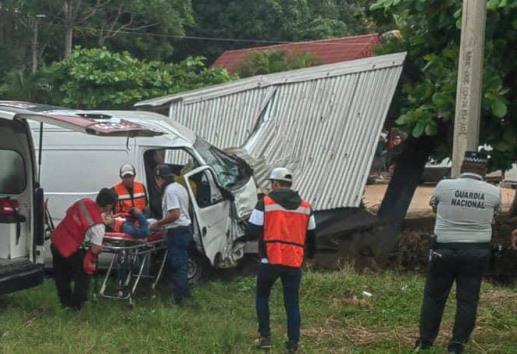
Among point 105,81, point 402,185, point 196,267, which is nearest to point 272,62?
point 105,81

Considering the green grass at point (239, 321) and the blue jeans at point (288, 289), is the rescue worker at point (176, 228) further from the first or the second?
the blue jeans at point (288, 289)

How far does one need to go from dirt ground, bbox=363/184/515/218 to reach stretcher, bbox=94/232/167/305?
8.02 meters

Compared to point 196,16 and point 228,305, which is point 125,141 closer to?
point 228,305

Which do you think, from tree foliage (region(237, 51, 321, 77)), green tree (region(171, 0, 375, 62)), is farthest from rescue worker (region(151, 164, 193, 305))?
green tree (region(171, 0, 375, 62))

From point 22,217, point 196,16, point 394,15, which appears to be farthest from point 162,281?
point 196,16

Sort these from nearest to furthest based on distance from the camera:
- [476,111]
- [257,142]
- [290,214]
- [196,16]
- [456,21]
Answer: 1. [290,214]
2. [476,111]
3. [456,21]
4. [257,142]
5. [196,16]

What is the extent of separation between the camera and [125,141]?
1059 cm

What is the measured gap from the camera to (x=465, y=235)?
21.7 ft

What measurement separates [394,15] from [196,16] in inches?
1014

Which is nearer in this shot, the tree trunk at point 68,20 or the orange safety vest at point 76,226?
the orange safety vest at point 76,226

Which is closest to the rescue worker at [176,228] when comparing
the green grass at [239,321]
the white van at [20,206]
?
the green grass at [239,321]

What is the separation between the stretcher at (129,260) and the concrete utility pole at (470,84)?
3.40 m

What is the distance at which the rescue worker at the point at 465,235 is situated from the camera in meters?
6.59

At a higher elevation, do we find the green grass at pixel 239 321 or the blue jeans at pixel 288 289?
the blue jeans at pixel 288 289
